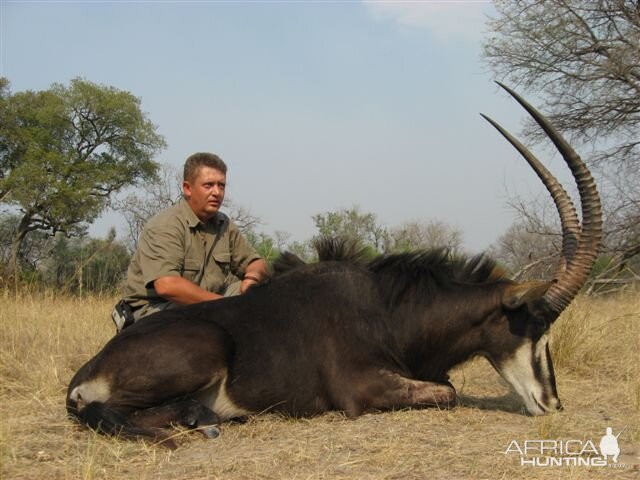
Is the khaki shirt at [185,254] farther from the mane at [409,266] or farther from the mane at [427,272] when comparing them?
the mane at [427,272]

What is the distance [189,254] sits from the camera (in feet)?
18.0

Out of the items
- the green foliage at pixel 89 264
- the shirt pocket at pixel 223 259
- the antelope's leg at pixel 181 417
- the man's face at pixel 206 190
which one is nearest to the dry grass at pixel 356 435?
the antelope's leg at pixel 181 417

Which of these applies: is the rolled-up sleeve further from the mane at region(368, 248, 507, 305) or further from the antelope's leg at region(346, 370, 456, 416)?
the antelope's leg at region(346, 370, 456, 416)

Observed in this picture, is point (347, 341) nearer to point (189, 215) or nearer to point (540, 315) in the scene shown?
point (540, 315)

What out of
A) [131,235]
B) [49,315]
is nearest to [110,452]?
[49,315]

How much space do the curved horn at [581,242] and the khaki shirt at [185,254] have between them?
8.37 feet

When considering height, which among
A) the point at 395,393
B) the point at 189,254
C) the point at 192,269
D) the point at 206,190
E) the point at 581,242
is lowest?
the point at 395,393

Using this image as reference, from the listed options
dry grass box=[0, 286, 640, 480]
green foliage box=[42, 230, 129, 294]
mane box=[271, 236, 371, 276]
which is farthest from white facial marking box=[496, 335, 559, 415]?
green foliage box=[42, 230, 129, 294]

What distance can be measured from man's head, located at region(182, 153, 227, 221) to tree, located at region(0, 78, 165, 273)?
642 inches

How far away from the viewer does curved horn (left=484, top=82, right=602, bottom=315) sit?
15.0ft

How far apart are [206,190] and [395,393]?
2139mm

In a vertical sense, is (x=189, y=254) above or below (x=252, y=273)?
above

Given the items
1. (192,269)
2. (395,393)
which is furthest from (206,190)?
(395,393)

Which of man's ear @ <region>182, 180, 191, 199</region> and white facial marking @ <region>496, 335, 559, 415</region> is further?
man's ear @ <region>182, 180, 191, 199</region>
